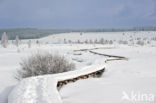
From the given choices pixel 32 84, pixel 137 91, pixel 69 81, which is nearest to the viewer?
pixel 137 91

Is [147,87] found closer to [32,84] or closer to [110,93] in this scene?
[110,93]

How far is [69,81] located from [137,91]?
321cm

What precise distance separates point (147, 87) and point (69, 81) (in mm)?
3387

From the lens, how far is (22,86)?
6680mm

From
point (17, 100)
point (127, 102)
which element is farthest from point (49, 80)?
point (127, 102)

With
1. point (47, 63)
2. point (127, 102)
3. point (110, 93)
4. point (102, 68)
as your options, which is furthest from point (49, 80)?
point (102, 68)

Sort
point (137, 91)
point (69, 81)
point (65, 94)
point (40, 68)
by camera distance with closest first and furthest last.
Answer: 1. point (137, 91)
2. point (65, 94)
3. point (69, 81)
4. point (40, 68)

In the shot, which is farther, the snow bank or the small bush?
the small bush

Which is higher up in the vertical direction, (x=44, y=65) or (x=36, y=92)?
(x=36, y=92)

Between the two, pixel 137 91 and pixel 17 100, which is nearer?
pixel 17 100

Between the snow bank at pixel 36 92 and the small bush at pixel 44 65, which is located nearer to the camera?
the snow bank at pixel 36 92

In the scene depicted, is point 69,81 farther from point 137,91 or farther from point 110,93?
point 137,91

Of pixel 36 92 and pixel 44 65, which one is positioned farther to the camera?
pixel 44 65

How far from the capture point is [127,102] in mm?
5129
